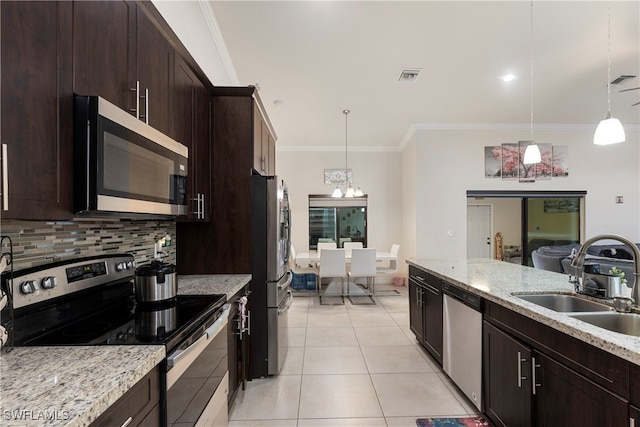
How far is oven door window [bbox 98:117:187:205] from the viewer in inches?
44.6

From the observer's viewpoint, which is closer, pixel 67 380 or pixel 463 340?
pixel 67 380

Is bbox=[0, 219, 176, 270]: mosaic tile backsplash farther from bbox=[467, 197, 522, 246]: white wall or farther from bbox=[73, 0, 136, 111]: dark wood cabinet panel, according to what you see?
bbox=[467, 197, 522, 246]: white wall

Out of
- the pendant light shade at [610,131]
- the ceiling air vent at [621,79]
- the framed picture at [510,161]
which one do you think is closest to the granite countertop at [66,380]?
the pendant light shade at [610,131]

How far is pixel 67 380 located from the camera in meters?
0.83

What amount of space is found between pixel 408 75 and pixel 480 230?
4.61m

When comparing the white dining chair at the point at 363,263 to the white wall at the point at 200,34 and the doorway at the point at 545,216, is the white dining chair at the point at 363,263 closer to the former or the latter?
the doorway at the point at 545,216

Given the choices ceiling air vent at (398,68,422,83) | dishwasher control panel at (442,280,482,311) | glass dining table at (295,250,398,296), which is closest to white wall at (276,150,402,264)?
glass dining table at (295,250,398,296)

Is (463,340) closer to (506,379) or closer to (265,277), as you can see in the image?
(506,379)

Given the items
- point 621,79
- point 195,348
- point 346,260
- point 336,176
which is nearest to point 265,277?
point 195,348

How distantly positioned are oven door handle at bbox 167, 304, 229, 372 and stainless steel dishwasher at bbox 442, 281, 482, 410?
1.61m

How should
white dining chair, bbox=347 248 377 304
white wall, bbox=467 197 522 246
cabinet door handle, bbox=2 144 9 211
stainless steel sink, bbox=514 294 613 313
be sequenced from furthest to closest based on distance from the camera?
white wall, bbox=467 197 522 246 < white dining chair, bbox=347 248 377 304 < stainless steel sink, bbox=514 294 613 313 < cabinet door handle, bbox=2 144 9 211

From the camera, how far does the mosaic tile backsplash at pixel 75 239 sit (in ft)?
3.86

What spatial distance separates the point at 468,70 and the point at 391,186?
326 cm

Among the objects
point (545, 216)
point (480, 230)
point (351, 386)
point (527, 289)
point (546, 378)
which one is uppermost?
point (545, 216)
